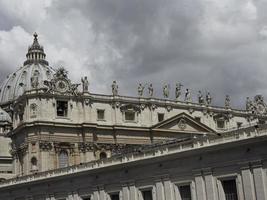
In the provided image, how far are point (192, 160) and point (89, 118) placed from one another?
4485cm

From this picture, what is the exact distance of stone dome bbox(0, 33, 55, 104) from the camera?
5994 inches

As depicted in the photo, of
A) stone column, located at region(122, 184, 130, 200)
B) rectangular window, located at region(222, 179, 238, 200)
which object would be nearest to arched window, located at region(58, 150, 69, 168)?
stone column, located at region(122, 184, 130, 200)

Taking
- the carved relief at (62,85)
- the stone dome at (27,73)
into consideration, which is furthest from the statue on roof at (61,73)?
the stone dome at (27,73)

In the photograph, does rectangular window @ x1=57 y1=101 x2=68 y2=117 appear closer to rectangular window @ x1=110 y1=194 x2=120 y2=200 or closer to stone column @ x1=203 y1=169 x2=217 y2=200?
rectangular window @ x1=110 y1=194 x2=120 y2=200

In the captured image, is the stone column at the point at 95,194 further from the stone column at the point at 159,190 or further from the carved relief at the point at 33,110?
the carved relief at the point at 33,110

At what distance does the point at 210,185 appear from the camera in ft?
143

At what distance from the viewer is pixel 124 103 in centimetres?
9138

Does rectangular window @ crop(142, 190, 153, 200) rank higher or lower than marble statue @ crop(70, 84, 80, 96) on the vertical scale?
lower

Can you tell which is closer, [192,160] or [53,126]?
[192,160]

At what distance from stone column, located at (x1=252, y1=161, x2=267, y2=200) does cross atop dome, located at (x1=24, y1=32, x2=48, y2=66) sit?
403 ft

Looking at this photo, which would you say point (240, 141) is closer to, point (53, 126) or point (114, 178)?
point (114, 178)

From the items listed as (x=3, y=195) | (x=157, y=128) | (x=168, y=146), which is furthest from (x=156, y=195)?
(x=157, y=128)

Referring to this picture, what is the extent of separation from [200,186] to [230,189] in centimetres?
260

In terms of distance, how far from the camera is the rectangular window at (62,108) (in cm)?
8675
